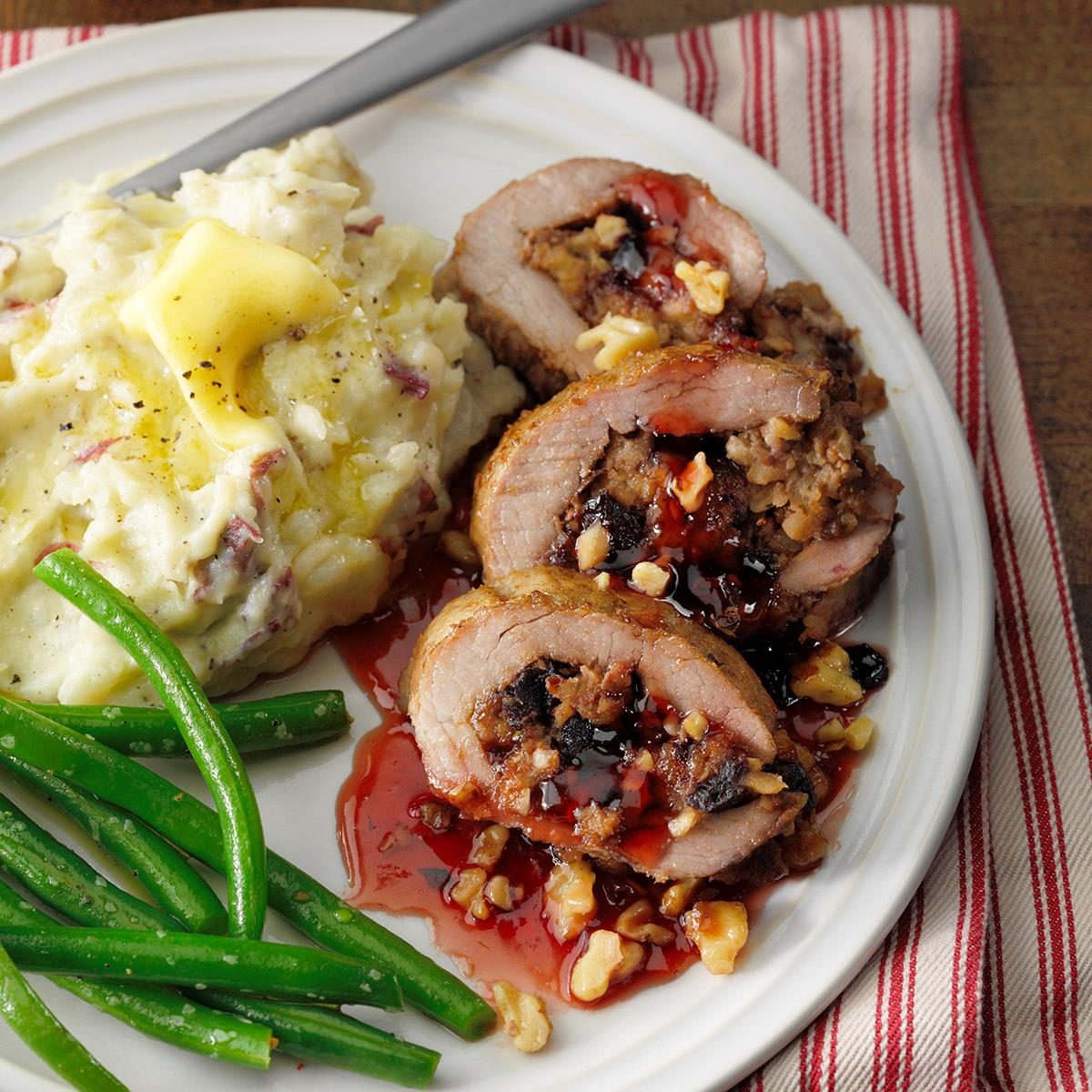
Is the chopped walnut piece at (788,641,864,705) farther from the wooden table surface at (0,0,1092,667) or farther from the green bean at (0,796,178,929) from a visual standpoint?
the green bean at (0,796,178,929)

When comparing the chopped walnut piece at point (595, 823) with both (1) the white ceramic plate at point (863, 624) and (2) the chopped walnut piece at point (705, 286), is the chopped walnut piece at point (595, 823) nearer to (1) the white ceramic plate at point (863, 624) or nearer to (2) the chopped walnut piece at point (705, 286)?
(1) the white ceramic plate at point (863, 624)

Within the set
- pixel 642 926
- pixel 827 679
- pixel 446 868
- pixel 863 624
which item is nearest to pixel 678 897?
pixel 642 926

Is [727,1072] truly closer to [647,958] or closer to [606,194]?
[647,958]

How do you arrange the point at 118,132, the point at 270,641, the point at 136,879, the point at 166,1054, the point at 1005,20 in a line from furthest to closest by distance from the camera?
the point at 1005,20, the point at 118,132, the point at 270,641, the point at 136,879, the point at 166,1054

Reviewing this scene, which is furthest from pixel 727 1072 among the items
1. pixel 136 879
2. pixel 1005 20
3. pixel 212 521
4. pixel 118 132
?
pixel 1005 20

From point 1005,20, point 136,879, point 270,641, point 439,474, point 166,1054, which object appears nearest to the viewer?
point 166,1054

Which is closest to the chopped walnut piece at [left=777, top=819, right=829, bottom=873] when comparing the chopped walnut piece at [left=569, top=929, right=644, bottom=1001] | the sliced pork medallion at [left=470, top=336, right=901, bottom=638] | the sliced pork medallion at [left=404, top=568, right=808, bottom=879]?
the sliced pork medallion at [left=404, top=568, right=808, bottom=879]

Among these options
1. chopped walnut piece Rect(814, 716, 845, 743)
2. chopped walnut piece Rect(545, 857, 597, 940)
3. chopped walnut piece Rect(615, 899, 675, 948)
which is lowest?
chopped walnut piece Rect(615, 899, 675, 948)

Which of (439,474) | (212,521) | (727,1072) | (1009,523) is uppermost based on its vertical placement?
(212,521)
